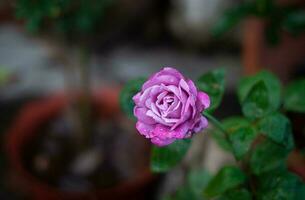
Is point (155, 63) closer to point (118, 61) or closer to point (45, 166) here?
point (118, 61)

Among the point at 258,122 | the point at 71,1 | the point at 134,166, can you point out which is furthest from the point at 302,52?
the point at 258,122

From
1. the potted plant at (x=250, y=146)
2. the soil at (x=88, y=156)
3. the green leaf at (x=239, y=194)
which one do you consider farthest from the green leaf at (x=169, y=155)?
the soil at (x=88, y=156)

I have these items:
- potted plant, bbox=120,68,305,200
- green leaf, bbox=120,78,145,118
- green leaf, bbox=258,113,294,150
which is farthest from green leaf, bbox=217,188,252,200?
green leaf, bbox=120,78,145,118

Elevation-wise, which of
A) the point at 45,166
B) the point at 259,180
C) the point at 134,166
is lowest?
the point at 259,180

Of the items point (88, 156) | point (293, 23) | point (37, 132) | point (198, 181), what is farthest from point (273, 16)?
point (37, 132)

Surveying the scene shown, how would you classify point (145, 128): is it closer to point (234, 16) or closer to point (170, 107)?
point (170, 107)

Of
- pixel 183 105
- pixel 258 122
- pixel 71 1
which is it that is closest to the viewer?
pixel 183 105

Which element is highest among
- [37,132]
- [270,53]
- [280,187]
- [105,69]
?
[105,69]
